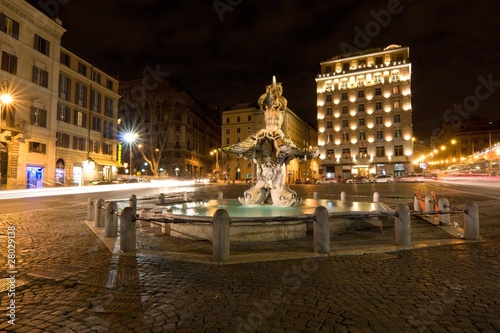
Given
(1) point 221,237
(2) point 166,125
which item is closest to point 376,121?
(2) point 166,125

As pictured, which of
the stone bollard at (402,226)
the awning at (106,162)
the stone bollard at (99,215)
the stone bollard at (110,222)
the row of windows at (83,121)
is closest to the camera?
the stone bollard at (402,226)

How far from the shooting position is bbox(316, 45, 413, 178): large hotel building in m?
64.9

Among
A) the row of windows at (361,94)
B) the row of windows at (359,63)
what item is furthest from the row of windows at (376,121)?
the row of windows at (359,63)

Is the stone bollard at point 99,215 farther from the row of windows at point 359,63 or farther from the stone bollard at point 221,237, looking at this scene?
the row of windows at point 359,63

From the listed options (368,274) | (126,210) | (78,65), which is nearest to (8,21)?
(78,65)

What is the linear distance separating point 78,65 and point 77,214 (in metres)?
33.1

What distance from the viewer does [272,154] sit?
12188 mm

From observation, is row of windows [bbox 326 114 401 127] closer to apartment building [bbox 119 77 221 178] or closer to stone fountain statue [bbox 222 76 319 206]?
apartment building [bbox 119 77 221 178]

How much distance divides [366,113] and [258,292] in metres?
69.8

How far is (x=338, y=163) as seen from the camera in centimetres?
6900

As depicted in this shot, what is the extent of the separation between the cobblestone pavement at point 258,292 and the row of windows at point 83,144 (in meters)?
33.0

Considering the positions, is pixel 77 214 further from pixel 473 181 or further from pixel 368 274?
pixel 473 181

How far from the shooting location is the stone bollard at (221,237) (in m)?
6.20

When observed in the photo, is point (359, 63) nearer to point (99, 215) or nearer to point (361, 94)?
point (361, 94)
